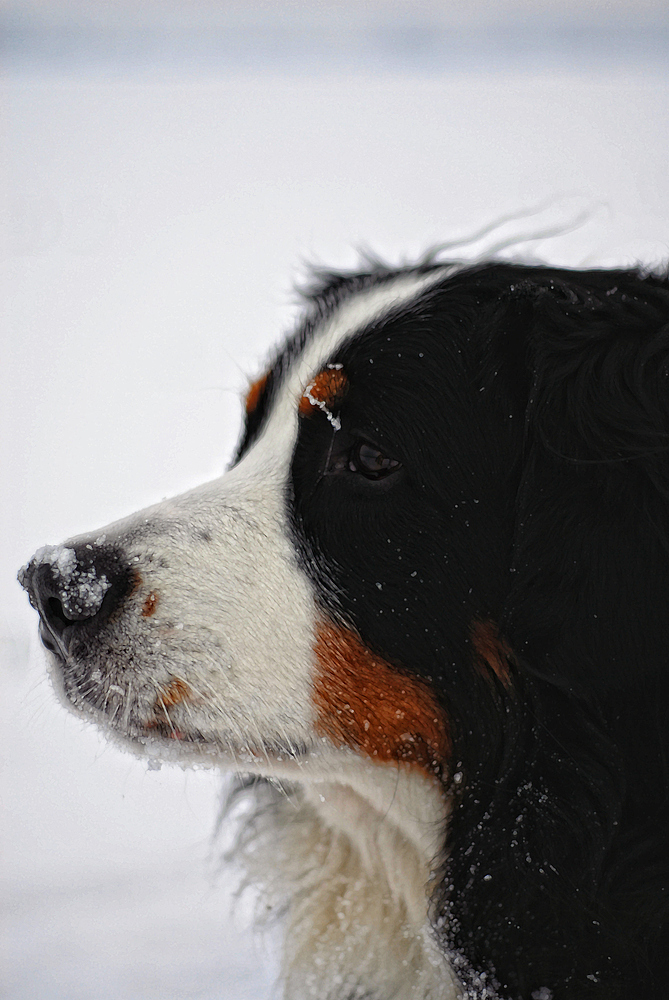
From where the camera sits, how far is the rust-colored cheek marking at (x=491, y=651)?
1505mm

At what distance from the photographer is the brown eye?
60.5 inches

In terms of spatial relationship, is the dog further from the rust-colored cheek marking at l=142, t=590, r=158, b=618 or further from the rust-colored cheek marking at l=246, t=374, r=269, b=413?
the rust-colored cheek marking at l=246, t=374, r=269, b=413

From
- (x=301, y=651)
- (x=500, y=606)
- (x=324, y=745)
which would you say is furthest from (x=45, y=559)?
(x=500, y=606)

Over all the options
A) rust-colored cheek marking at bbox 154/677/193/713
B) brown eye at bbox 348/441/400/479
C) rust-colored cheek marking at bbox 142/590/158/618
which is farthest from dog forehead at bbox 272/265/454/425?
rust-colored cheek marking at bbox 154/677/193/713

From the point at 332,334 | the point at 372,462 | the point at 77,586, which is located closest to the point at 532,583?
the point at 372,462

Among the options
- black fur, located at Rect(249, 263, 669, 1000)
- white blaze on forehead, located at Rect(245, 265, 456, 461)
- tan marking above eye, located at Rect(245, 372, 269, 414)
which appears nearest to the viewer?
black fur, located at Rect(249, 263, 669, 1000)

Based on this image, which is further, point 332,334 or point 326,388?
point 332,334

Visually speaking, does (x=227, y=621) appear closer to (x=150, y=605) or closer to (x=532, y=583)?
(x=150, y=605)

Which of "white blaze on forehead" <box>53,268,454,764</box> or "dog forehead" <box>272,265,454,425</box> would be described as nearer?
"white blaze on forehead" <box>53,268,454,764</box>

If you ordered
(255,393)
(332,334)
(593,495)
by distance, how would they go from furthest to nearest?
(255,393)
(332,334)
(593,495)

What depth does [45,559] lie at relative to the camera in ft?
5.05

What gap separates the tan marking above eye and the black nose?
1.86 ft

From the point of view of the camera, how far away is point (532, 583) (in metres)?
1.48

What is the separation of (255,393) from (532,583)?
82cm
